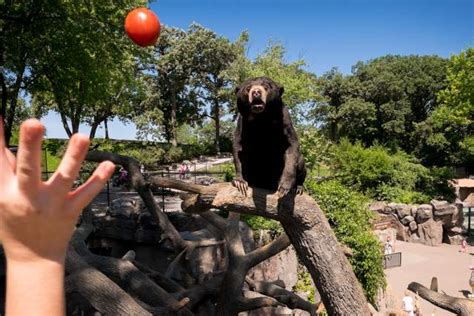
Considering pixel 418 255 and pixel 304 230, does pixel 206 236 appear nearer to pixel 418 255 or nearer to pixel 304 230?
pixel 304 230

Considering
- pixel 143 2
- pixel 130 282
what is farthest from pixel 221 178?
pixel 130 282

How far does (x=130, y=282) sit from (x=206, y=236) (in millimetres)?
3527

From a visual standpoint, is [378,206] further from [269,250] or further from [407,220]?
[269,250]

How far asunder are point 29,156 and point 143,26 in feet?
7.67

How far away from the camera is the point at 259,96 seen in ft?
9.35

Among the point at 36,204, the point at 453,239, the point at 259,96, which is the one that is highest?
the point at 259,96

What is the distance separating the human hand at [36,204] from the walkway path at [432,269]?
11400 millimetres

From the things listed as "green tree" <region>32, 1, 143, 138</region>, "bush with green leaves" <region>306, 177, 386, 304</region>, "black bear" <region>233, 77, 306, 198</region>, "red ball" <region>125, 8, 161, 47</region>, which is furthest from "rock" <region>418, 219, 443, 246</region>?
"red ball" <region>125, 8, 161, 47</region>

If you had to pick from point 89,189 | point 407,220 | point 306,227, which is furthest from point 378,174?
point 89,189

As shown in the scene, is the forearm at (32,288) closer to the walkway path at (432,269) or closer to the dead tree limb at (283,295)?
the dead tree limb at (283,295)

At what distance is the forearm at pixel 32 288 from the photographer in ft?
3.57

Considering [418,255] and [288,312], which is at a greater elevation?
[288,312]

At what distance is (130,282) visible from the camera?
4.50 meters

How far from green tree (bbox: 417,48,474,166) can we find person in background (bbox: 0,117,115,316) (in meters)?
19.4
